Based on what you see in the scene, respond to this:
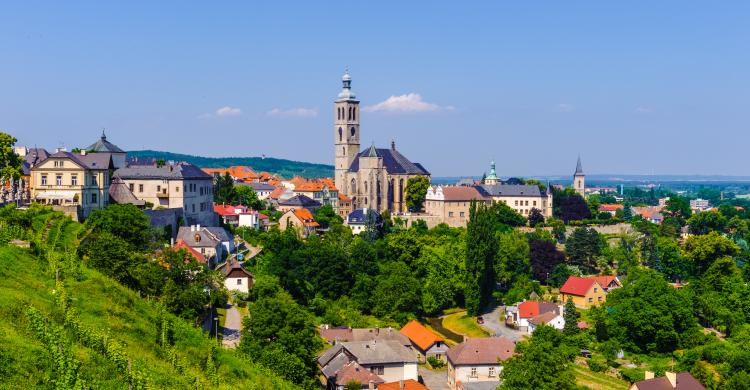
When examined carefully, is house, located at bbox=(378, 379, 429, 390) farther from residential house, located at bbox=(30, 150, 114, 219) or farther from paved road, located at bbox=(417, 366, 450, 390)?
residential house, located at bbox=(30, 150, 114, 219)

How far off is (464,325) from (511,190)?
52911mm

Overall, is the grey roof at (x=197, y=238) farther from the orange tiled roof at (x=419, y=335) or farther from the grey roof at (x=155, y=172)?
the orange tiled roof at (x=419, y=335)

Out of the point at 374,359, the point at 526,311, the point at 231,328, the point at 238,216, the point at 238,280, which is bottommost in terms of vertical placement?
the point at 526,311

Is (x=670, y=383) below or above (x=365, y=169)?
below

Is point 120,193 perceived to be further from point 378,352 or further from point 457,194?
point 457,194

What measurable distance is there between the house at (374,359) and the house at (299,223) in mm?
35939

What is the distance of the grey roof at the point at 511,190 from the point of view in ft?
363

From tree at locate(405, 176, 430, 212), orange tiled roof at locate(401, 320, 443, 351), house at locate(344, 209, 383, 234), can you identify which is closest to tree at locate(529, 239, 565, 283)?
house at locate(344, 209, 383, 234)

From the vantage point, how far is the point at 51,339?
2058 centimetres

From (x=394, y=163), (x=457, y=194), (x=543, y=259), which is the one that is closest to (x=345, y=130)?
(x=394, y=163)

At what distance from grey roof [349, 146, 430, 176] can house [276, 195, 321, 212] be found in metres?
11.8

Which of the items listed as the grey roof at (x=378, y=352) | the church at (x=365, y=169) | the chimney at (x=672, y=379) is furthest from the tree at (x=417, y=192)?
the chimney at (x=672, y=379)

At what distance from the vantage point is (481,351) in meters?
48.2

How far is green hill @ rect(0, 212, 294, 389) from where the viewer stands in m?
19.2
